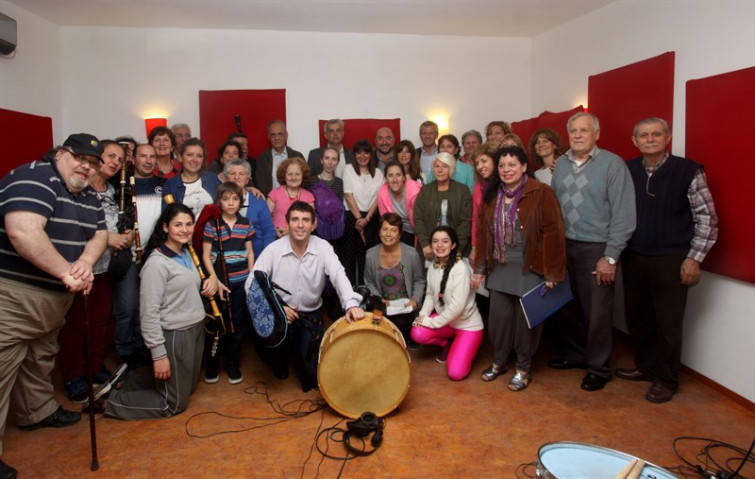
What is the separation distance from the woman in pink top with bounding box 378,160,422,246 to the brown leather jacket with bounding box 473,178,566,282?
4.25ft

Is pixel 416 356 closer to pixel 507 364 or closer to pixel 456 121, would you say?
pixel 507 364

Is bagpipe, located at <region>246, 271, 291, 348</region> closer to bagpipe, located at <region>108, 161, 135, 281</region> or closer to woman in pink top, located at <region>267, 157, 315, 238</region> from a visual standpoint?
bagpipe, located at <region>108, 161, 135, 281</region>

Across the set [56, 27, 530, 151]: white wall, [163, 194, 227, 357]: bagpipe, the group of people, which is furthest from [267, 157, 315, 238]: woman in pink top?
[56, 27, 530, 151]: white wall

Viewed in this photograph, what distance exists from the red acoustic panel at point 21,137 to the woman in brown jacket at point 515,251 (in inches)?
171

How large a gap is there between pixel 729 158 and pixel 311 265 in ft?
9.30

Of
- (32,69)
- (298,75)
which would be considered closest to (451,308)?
(298,75)

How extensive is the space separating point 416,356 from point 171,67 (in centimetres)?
454

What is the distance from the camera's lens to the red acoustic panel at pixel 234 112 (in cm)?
590

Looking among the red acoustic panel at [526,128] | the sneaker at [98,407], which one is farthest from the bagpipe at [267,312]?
the red acoustic panel at [526,128]

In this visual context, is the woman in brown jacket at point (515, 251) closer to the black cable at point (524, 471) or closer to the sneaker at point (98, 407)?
the black cable at point (524, 471)

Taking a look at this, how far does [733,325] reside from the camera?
3234mm

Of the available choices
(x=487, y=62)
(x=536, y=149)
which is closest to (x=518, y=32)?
(x=487, y=62)

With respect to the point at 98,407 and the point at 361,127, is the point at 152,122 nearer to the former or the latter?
the point at 361,127

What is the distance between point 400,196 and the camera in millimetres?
4469
